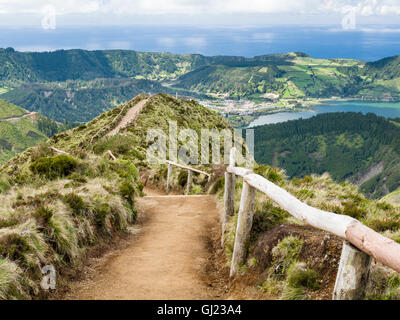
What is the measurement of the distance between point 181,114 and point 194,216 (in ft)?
162

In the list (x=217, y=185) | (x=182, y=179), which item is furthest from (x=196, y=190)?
(x=217, y=185)

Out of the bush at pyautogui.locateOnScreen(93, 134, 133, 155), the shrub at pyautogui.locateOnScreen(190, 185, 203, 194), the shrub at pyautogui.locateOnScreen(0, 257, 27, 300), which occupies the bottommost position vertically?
the shrub at pyautogui.locateOnScreen(190, 185, 203, 194)

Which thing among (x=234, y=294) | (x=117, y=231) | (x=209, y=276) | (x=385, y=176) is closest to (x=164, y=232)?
(x=117, y=231)

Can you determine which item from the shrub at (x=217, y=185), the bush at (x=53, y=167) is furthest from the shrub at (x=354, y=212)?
the bush at (x=53, y=167)

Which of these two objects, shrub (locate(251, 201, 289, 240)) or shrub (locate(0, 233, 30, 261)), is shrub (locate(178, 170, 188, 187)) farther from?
shrub (locate(0, 233, 30, 261))

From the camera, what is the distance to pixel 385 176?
601ft

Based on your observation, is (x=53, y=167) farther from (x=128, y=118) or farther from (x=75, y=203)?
(x=128, y=118)

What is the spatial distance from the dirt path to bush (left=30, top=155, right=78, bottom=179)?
9.71ft

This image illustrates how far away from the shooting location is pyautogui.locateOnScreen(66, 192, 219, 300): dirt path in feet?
20.9

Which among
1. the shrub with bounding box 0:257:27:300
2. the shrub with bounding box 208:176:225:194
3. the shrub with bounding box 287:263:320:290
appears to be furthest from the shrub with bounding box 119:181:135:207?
the shrub with bounding box 287:263:320:290

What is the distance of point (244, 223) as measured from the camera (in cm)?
614

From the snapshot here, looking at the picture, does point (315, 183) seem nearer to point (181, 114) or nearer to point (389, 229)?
point (389, 229)

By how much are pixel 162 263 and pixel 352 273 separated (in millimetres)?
5329
